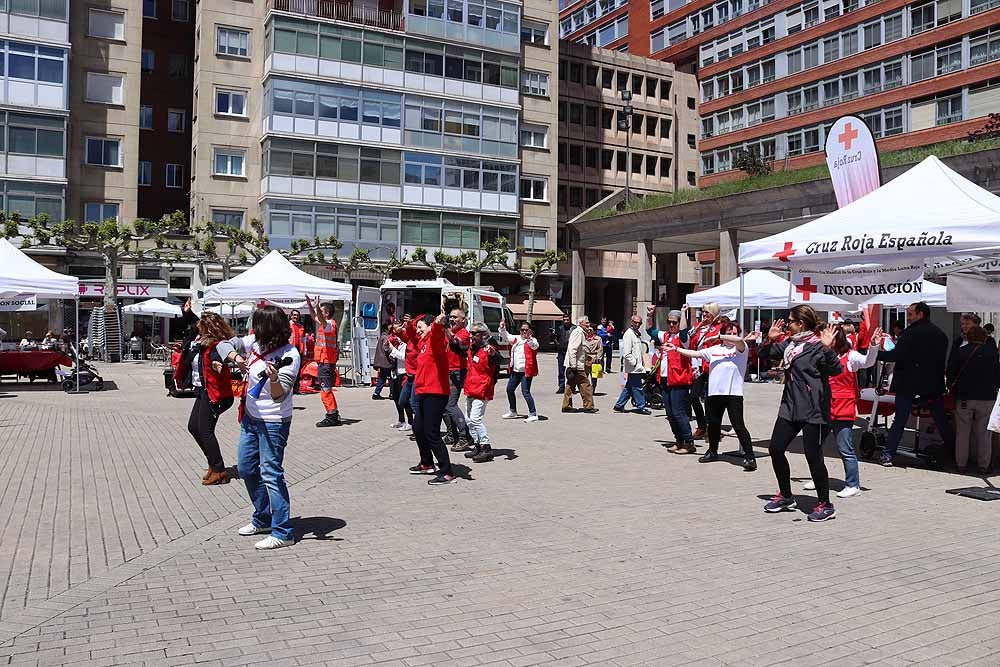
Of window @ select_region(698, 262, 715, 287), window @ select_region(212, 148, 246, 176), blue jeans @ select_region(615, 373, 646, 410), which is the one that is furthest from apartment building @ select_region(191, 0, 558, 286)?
blue jeans @ select_region(615, 373, 646, 410)

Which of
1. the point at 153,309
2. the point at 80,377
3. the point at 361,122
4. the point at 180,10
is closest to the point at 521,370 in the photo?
the point at 80,377

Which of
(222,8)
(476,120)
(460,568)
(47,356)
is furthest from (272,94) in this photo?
(460,568)

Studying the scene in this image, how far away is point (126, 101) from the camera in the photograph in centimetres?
4256

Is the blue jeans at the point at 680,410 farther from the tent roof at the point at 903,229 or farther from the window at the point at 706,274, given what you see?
the window at the point at 706,274

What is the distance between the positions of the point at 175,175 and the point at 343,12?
1231 centimetres

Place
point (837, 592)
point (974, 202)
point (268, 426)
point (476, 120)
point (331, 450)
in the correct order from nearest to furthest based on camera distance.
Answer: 1. point (837, 592)
2. point (268, 426)
3. point (974, 202)
4. point (331, 450)
5. point (476, 120)

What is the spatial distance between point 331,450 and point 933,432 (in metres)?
7.28

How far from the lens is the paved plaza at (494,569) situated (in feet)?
14.8

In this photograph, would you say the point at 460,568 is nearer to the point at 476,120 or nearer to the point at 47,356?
the point at 47,356

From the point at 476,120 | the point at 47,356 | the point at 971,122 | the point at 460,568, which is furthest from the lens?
the point at 476,120

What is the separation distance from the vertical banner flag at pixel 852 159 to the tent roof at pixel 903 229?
0.52 m

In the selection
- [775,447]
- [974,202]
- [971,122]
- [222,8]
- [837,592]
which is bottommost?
[837,592]

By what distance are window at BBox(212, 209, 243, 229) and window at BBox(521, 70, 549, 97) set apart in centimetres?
1718

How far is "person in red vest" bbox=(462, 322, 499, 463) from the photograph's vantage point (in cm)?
1068
